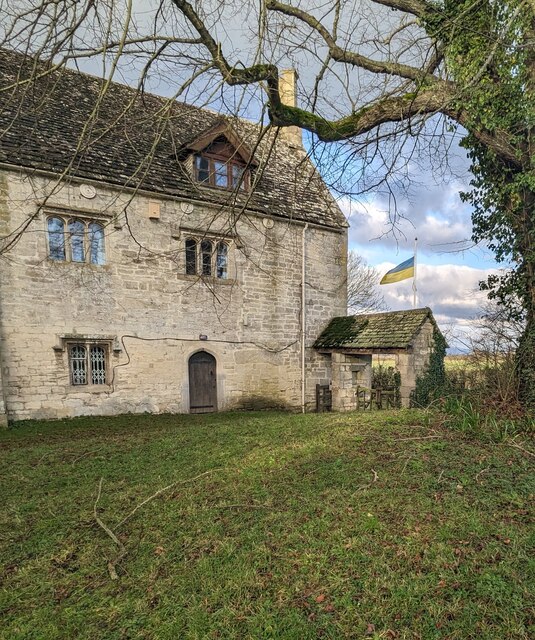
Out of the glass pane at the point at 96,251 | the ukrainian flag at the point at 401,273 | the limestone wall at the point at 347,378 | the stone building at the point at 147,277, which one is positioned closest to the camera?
the stone building at the point at 147,277

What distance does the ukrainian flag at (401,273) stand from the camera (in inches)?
593

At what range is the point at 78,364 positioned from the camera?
398 inches

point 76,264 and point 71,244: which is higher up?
point 71,244

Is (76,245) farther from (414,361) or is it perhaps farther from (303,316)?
(414,361)

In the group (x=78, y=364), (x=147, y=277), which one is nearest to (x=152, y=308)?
(x=147, y=277)

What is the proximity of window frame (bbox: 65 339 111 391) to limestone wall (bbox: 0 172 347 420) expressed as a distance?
0.35 feet

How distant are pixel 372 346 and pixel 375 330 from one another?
0.81 m

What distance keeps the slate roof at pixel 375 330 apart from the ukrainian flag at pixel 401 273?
10.4ft

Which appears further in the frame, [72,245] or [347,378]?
[347,378]

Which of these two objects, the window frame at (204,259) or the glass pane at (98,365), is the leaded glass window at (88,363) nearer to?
the glass pane at (98,365)

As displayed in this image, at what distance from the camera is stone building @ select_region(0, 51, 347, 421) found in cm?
925

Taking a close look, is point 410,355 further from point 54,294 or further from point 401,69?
point 54,294

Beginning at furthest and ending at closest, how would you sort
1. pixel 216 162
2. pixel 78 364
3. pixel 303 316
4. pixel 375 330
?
pixel 303 316, pixel 375 330, pixel 216 162, pixel 78 364

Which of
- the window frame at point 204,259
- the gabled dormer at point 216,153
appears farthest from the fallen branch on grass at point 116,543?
the gabled dormer at point 216,153
